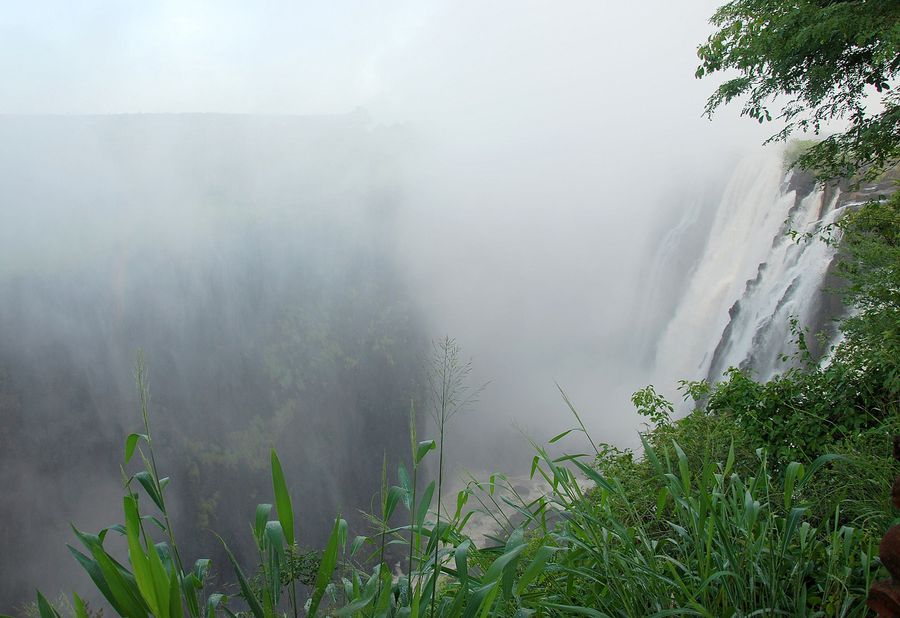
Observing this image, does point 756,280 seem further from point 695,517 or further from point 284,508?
point 284,508

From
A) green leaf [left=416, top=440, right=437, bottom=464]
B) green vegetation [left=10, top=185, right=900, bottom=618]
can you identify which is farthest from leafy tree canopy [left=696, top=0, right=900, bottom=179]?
green leaf [left=416, top=440, right=437, bottom=464]

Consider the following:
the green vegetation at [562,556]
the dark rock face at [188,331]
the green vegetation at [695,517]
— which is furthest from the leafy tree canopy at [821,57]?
the dark rock face at [188,331]

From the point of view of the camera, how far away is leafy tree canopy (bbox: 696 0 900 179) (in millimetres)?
4496

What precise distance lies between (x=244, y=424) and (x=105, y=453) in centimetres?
460

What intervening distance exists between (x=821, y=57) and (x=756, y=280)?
8105 mm

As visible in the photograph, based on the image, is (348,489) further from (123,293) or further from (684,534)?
(684,534)

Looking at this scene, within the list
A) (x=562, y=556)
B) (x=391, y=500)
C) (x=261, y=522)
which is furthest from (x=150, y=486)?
(x=562, y=556)

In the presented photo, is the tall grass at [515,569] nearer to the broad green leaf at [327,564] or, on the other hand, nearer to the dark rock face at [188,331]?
the broad green leaf at [327,564]

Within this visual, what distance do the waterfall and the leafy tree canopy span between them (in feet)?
6.93

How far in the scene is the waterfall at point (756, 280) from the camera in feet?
34.3

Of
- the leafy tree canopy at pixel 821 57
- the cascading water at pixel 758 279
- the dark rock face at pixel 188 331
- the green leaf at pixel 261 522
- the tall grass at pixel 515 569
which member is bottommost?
the tall grass at pixel 515 569

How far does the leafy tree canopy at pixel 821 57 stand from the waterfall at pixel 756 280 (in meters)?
2.11

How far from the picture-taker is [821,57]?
536 cm

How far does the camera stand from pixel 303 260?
26.6 m
